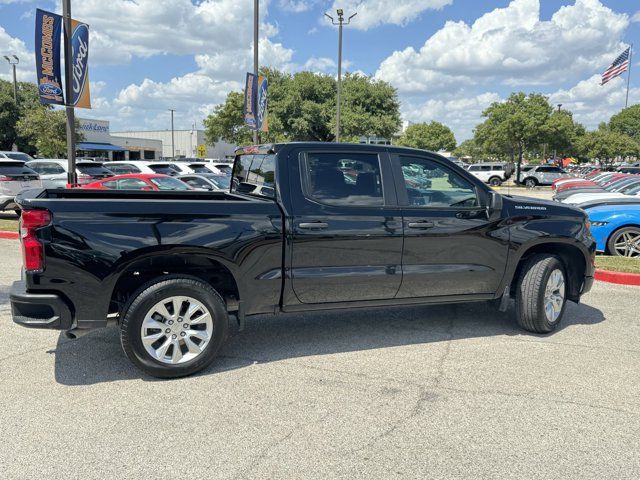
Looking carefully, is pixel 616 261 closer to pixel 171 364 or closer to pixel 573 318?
pixel 573 318

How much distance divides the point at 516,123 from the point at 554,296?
34.2 meters

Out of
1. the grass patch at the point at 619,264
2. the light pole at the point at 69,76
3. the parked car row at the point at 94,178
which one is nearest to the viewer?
the grass patch at the point at 619,264

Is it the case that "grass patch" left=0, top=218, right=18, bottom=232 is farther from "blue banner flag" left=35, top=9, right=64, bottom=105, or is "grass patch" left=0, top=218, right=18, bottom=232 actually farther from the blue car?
the blue car

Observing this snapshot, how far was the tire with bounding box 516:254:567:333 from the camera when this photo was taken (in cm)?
517

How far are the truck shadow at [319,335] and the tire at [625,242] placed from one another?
3498mm

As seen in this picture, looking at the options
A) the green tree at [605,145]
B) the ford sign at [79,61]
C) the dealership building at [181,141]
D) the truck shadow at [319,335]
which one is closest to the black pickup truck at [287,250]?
the truck shadow at [319,335]

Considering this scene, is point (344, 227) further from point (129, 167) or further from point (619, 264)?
point (129, 167)

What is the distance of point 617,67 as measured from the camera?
38531 mm

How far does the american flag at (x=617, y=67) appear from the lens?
37875 mm

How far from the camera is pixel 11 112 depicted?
49062 millimetres

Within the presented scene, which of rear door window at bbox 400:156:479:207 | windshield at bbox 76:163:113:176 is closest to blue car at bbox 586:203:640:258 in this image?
rear door window at bbox 400:156:479:207

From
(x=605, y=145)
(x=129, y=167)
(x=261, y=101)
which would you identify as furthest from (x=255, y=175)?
(x=605, y=145)

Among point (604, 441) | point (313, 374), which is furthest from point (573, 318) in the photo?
point (313, 374)

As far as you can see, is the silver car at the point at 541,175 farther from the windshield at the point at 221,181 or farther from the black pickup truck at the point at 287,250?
the black pickup truck at the point at 287,250
